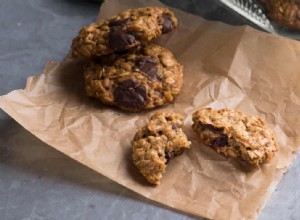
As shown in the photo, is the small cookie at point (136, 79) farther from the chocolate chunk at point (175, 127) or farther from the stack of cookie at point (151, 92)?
the chocolate chunk at point (175, 127)

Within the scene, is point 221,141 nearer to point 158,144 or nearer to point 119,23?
point 158,144

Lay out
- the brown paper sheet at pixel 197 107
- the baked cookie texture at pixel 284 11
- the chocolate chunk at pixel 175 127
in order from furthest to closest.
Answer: the baked cookie texture at pixel 284 11 < the chocolate chunk at pixel 175 127 < the brown paper sheet at pixel 197 107

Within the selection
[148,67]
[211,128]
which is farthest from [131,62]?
[211,128]

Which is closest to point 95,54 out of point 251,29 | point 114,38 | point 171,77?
point 114,38

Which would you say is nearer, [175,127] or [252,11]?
[175,127]

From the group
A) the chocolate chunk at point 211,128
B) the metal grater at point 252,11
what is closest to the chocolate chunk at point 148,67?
the chocolate chunk at point 211,128

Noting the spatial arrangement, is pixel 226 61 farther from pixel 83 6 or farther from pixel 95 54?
pixel 83 6
